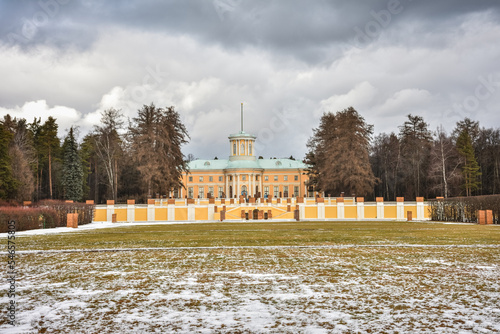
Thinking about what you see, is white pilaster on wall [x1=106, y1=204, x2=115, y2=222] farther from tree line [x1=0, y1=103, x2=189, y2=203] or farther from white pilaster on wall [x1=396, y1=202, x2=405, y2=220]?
white pilaster on wall [x1=396, y1=202, x2=405, y2=220]

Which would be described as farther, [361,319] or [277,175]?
[277,175]

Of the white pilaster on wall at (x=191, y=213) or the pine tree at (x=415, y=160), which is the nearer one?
the white pilaster on wall at (x=191, y=213)

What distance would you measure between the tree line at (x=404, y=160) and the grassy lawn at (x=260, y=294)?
5221cm

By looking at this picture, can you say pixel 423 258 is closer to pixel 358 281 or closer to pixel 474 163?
pixel 358 281

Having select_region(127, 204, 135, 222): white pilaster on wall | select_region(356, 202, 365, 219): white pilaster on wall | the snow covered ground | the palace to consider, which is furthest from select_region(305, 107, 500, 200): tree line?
the snow covered ground

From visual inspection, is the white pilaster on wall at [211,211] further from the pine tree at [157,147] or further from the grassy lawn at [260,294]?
the grassy lawn at [260,294]

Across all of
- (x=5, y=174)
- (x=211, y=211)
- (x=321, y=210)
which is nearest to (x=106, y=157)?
(x=5, y=174)

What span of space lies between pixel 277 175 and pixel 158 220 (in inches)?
2425

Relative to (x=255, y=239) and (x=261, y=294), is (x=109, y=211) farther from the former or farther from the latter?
(x=261, y=294)

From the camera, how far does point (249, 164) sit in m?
106

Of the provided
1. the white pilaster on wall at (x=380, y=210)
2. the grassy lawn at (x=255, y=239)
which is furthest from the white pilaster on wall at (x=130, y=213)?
the grassy lawn at (x=255, y=239)

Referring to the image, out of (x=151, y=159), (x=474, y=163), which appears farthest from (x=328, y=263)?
(x=474, y=163)

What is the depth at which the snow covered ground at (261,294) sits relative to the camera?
5637 millimetres

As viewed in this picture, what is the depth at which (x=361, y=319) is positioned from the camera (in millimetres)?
5793
